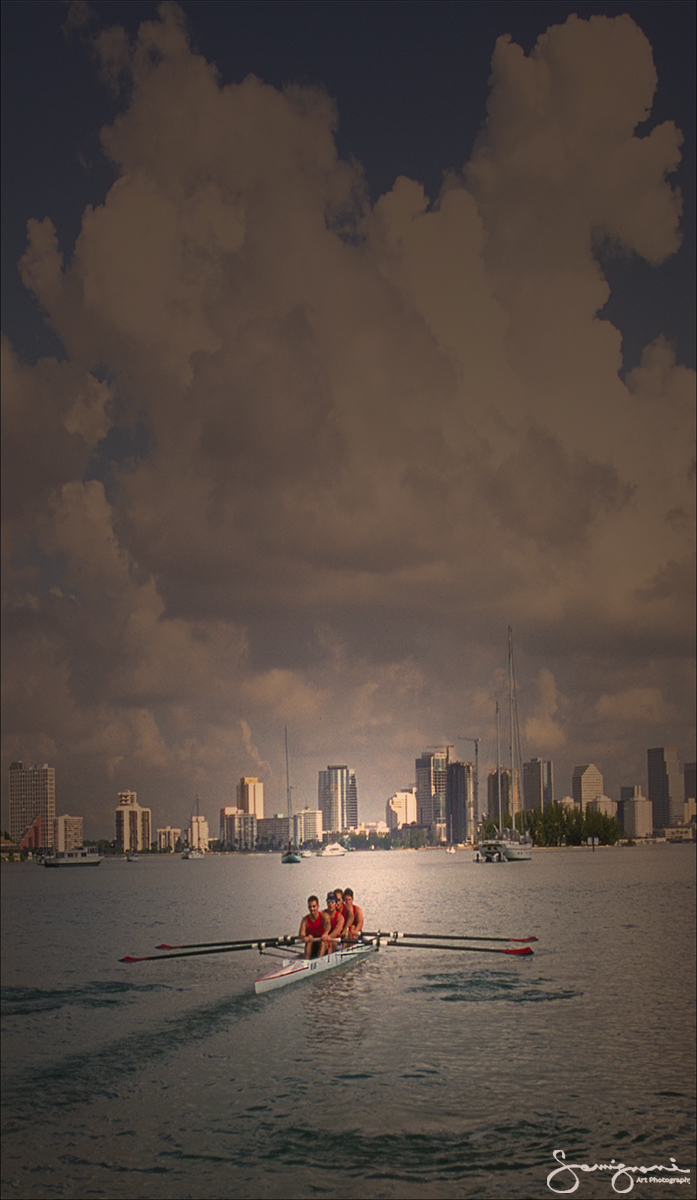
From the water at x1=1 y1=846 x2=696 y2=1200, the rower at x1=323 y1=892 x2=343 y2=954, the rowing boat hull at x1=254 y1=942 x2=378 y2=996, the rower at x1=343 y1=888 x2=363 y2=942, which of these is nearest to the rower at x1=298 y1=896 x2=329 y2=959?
the rower at x1=323 y1=892 x2=343 y2=954

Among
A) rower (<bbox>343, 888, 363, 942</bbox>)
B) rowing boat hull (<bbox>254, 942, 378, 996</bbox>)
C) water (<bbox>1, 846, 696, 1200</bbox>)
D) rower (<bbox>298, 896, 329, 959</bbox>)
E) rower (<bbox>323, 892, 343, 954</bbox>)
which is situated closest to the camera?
water (<bbox>1, 846, 696, 1200</bbox>)


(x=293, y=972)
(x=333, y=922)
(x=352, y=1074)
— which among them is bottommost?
(x=352, y=1074)

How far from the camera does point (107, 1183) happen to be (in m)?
21.6

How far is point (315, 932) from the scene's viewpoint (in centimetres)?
4238

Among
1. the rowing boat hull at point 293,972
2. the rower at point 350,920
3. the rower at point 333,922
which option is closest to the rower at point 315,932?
the rower at point 333,922

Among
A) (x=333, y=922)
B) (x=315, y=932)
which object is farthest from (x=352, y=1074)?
(x=333, y=922)

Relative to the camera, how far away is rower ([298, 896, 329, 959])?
4159 cm

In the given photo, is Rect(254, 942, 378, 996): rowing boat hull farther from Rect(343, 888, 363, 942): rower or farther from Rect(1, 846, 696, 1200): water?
Rect(343, 888, 363, 942): rower

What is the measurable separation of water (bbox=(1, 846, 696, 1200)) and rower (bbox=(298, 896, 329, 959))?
232 cm

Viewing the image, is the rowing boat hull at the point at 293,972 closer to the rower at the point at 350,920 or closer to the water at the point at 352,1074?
the water at the point at 352,1074

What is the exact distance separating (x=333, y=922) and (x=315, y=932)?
141cm

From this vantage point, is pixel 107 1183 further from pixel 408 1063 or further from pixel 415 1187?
pixel 408 1063

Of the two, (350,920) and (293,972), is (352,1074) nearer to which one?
(293,972)

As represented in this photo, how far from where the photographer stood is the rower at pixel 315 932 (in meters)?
41.6
